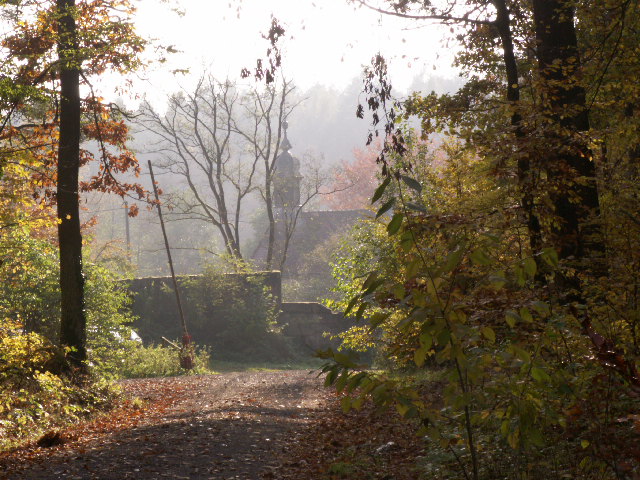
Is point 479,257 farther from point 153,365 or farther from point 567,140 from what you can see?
point 153,365

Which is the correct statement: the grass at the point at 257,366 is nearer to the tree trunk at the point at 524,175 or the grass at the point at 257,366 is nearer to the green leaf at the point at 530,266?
the tree trunk at the point at 524,175

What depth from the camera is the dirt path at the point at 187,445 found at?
279 inches

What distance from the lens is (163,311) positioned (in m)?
33.6

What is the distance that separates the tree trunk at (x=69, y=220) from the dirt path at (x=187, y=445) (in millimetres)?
2192

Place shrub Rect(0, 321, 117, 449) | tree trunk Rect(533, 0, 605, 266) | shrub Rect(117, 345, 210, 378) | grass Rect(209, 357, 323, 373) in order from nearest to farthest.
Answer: tree trunk Rect(533, 0, 605, 266) → shrub Rect(0, 321, 117, 449) → shrub Rect(117, 345, 210, 378) → grass Rect(209, 357, 323, 373)

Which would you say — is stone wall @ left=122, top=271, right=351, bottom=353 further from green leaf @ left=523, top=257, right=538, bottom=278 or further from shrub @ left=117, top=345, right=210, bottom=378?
green leaf @ left=523, top=257, right=538, bottom=278

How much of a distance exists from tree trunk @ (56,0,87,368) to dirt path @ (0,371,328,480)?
2.19m

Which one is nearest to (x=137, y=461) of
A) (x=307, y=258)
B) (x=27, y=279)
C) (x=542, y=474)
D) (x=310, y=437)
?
(x=310, y=437)

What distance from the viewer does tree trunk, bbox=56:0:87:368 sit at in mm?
13148

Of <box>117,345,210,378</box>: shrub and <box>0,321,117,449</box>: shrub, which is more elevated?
<box>0,321,117,449</box>: shrub

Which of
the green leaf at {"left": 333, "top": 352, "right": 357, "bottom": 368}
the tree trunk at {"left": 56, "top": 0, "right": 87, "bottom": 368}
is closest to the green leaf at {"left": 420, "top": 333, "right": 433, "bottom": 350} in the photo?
the green leaf at {"left": 333, "top": 352, "right": 357, "bottom": 368}

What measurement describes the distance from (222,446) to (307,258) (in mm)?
42277

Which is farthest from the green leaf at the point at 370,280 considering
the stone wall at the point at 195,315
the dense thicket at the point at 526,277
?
the stone wall at the point at 195,315

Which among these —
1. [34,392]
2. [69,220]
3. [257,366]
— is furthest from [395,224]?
[257,366]
